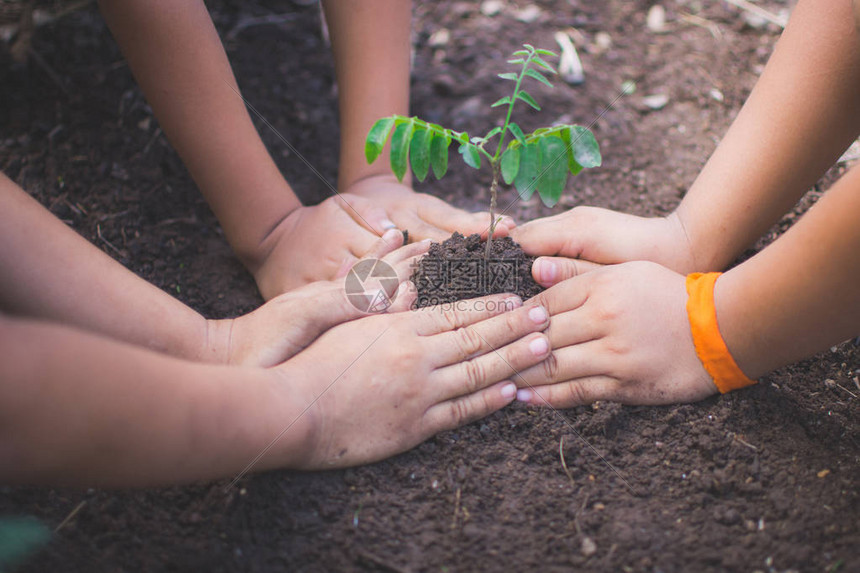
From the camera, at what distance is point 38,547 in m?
1.29

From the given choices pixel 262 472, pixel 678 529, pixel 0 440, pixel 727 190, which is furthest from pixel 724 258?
pixel 0 440

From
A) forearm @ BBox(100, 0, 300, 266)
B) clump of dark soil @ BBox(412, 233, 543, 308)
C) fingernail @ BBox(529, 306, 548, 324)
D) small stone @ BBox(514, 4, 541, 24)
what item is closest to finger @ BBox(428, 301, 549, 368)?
fingernail @ BBox(529, 306, 548, 324)

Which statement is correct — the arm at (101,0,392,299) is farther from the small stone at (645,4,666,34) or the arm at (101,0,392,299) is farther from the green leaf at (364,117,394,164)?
the small stone at (645,4,666,34)

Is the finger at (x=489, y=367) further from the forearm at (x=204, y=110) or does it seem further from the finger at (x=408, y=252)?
the forearm at (x=204, y=110)

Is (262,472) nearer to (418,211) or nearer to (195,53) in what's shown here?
(418,211)

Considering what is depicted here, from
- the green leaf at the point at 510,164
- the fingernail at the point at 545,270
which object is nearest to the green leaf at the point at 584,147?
the green leaf at the point at 510,164

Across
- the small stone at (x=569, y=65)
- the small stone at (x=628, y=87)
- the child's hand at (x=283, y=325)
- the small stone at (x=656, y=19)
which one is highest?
the small stone at (x=656, y=19)

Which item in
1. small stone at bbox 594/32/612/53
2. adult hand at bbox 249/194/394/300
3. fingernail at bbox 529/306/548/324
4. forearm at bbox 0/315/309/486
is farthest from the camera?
small stone at bbox 594/32/612/53

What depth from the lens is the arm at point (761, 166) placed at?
157cm

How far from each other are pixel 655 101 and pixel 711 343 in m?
1.56

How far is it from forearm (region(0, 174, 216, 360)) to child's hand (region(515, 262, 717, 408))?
0.92m

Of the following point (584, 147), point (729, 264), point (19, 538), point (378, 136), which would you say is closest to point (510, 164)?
point (584, 147)

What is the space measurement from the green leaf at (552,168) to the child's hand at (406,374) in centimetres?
37

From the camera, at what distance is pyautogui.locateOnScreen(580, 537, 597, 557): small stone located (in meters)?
1.29
